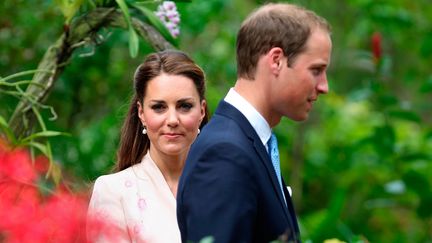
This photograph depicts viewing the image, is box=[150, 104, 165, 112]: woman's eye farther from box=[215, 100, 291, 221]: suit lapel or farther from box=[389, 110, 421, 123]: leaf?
box=[389, 110, 421, 123]: leaf

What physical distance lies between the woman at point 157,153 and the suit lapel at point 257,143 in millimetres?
588

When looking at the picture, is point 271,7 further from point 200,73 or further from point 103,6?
point 103,6

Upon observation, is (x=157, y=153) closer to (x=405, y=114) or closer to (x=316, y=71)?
(x=316, y=71)

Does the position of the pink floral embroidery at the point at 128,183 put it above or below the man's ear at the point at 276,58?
below

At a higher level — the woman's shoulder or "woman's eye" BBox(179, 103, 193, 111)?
"woman's eye" BBox(179, 103, 193, 111)

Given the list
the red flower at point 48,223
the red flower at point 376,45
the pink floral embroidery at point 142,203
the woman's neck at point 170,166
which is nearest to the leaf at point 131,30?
the woman's neck at point 170,166

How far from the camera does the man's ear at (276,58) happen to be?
296cm

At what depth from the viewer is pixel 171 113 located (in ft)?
11.7

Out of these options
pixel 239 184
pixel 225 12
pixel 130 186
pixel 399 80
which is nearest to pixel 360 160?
pixel 225 12

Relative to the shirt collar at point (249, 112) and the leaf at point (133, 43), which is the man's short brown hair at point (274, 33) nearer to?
the shirt collar at point (249, 112)

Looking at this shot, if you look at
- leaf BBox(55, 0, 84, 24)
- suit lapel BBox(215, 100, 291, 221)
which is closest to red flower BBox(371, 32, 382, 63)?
leaf BBox(55, 0, 84, 24)

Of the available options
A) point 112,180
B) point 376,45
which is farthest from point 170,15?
point 376,45

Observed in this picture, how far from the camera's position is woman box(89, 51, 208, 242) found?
355 centimetres

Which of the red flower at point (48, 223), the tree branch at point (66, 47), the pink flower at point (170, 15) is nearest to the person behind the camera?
the red flower at point (48, 223)
